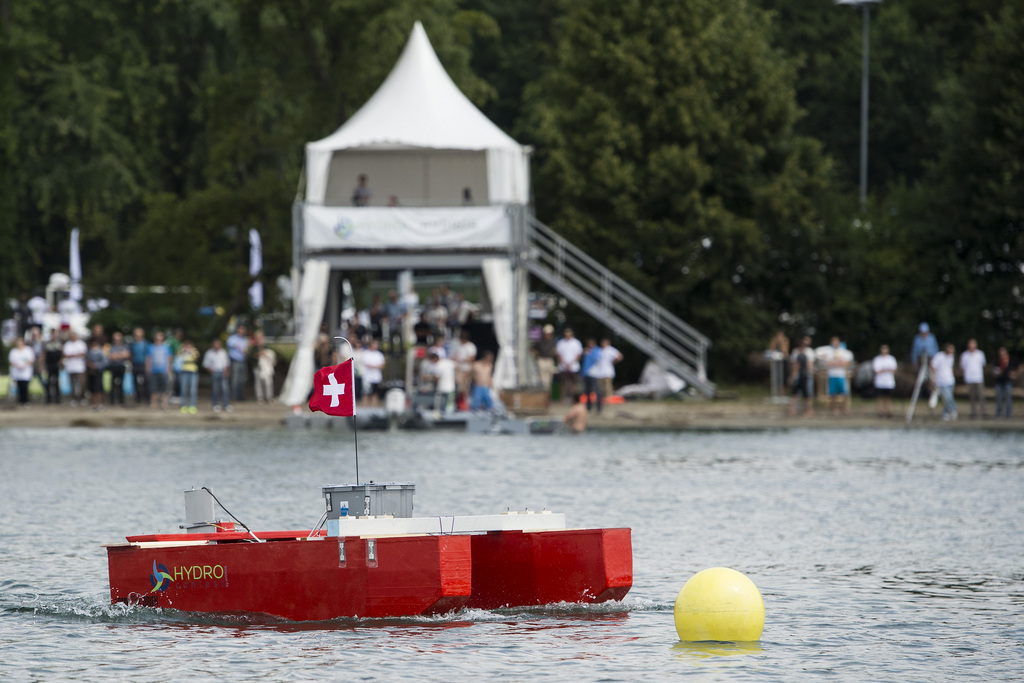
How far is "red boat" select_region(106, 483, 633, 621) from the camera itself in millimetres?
13250

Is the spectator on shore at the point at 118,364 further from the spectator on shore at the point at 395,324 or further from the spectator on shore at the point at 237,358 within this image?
the spectator on shore at the point at 395,324

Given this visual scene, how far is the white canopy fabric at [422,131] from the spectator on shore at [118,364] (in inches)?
206

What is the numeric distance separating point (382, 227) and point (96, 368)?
7.02m

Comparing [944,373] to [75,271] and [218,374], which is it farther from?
[75,271]

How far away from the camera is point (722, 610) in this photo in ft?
42.3

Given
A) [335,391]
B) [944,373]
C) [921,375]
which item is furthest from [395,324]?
[335,391]

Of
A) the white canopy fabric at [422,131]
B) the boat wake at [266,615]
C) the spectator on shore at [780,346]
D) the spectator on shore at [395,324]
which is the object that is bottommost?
the boat wake at [266,615]

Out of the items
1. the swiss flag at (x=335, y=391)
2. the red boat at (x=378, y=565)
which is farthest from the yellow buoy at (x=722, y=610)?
the swiss flag at (x=335, y=391)

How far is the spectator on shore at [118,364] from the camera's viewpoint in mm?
35719

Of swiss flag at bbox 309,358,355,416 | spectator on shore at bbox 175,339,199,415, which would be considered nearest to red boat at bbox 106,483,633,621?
swiss flag at bbox 309,358,355,416

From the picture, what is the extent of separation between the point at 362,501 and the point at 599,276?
87.6 ft

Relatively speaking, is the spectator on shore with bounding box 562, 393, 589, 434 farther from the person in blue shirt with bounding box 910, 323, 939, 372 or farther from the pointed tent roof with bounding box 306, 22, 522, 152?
the person in blue shirt with bounding box 910, 323, 939, 372

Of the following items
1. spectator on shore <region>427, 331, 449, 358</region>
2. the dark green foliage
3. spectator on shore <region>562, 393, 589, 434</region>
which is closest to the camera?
spectator on shore <region>562, 393, 589, 434</region>

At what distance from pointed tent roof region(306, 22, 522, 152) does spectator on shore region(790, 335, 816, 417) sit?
7979mm
